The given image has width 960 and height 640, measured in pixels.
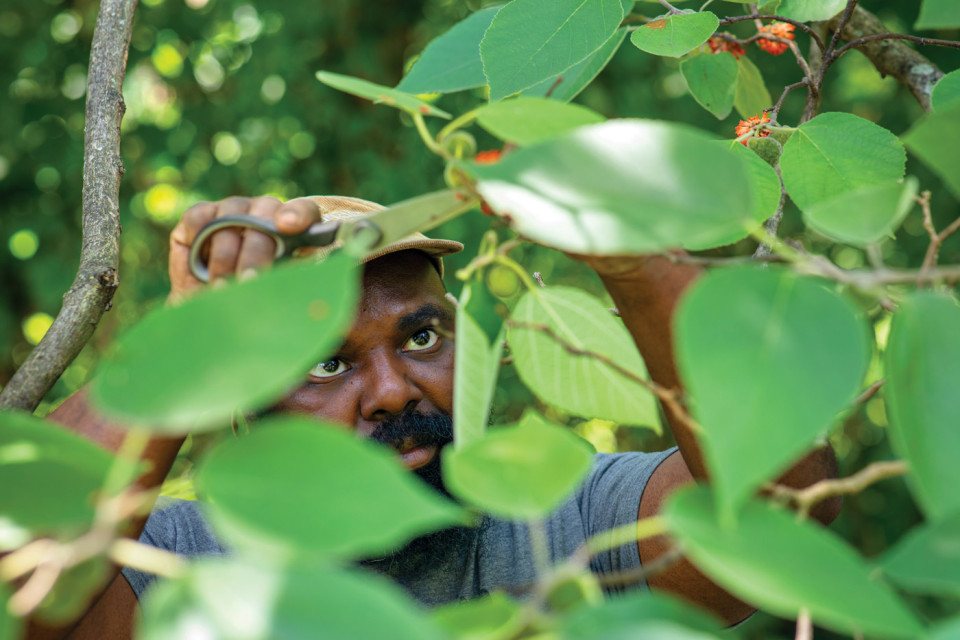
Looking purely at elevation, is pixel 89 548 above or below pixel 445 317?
above

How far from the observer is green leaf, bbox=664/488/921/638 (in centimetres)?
31

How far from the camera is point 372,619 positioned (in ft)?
0.93

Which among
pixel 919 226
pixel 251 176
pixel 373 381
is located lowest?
pixel 919 226

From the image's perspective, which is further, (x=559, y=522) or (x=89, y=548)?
(x=559, y=522)

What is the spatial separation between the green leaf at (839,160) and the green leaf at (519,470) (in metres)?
0.36

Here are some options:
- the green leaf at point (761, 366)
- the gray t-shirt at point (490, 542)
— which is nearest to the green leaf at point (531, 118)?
the green leaf at point (761, 366)

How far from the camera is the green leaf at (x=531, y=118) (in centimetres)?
43

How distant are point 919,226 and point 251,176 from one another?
183 cm

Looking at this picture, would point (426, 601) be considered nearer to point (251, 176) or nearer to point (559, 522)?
point (559, 522)

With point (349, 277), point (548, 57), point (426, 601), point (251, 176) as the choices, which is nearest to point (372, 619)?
point (349, 277)

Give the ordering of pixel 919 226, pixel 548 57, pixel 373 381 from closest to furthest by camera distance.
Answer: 1. pixel 548 57
2. pixel 373 381
3. pixel 919 226

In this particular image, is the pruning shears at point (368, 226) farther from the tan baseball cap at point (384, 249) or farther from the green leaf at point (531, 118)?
the tan baseball cap at point (384, 249)

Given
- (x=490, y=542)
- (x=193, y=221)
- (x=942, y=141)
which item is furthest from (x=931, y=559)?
(x=490, y=542)

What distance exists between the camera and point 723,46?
95 centimetres
